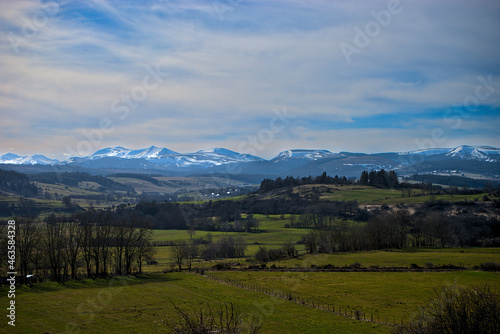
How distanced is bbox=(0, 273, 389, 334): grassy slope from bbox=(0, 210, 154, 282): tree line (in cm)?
780

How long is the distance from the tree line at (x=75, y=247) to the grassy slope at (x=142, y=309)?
307 inches

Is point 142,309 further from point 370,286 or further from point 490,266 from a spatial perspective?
point 490,266

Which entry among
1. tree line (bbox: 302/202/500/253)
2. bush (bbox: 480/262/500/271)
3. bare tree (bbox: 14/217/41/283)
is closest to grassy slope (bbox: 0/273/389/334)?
bare tree (bbox: 14/217/41/283)

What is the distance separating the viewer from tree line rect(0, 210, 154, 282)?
6134 cm

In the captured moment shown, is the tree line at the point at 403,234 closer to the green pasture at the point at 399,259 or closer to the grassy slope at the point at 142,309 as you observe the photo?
the green pasture at the point at 399,259

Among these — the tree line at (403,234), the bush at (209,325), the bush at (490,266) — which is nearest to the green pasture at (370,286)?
the bush at (490,266)

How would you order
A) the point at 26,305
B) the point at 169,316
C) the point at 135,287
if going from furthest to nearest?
the point at 135,287
the point at 26,305
the point at 169,316

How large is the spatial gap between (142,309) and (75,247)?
3303cm

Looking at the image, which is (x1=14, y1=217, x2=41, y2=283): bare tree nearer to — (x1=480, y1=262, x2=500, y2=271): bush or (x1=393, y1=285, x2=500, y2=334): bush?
(x1=393, y1=285, x2=500, y2=334): bush

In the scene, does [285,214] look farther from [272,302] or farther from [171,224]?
[272,302]

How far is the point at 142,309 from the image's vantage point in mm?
42219

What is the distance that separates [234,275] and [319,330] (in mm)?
36464

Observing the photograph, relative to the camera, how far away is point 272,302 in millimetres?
46156

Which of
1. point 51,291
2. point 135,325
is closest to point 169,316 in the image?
point 135,325
